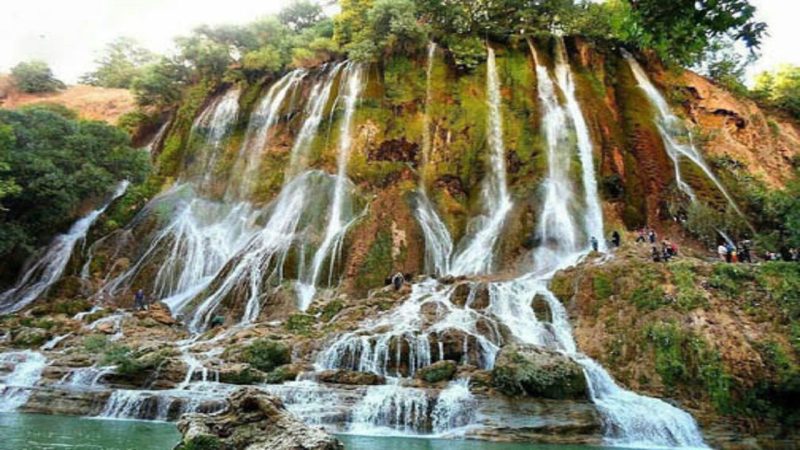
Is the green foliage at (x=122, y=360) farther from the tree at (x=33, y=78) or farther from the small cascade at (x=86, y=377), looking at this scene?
the tree at (x=33, y=78)

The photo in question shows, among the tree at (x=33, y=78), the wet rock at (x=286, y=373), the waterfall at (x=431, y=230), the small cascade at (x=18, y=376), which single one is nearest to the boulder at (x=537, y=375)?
the wet rock at (x=286, y=373)

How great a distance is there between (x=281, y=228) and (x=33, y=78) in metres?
32.4

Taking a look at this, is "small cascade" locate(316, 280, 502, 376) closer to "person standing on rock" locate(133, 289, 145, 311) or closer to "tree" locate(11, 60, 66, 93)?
"person standing on rock" locate(133, 289, 145, 311)

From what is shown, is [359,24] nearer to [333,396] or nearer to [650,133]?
[650,133]

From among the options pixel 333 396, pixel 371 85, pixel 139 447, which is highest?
pixel 371 85

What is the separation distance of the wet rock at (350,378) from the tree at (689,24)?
10.5 metres

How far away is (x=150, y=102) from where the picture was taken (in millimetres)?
37906

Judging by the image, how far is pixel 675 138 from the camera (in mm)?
29844

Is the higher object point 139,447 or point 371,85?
point 371,85

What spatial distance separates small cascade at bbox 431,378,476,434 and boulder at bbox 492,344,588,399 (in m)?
1.00

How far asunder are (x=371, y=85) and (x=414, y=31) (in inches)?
143

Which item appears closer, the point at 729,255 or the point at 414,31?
the point at 729,255

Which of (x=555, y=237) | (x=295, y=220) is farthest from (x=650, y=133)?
(x=295, y=220)

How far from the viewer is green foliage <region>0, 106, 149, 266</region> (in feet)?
79.3
